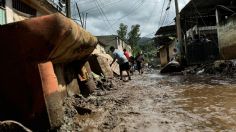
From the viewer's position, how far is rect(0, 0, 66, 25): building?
11514mm

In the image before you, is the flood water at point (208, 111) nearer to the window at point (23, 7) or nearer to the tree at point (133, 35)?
the window at point (23, 7)

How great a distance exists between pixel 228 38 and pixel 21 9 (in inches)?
361

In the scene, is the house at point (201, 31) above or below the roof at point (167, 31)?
below

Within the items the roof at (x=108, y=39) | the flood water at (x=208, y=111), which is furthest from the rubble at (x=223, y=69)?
the roof at (x=108, y=39)

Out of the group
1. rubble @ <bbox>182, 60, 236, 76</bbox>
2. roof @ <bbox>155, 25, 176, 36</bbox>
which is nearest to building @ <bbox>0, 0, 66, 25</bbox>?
rubble @ <bbox>182, 60, 236, 76</bbox>

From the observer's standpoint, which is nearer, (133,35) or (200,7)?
(200,7)

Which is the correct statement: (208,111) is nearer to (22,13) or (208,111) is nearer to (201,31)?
(22,13)

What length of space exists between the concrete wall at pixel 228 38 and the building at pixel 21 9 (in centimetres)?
851

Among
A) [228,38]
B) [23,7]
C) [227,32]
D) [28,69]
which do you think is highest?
[23,7]

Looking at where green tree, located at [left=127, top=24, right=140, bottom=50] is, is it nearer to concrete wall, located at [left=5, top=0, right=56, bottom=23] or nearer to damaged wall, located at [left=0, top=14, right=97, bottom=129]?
concrete wall, located at [left=5, top=0, right=56, bottom=23]

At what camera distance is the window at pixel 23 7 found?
1301cm

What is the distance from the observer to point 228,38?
48.6 ft

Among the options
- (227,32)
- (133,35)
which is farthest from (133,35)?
(227,32)

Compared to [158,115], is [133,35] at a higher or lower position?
higher
